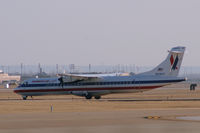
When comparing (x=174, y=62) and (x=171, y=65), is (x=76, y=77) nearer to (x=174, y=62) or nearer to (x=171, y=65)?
(x=171, y=65)

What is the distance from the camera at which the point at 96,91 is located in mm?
69562

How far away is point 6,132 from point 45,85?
46.1 m

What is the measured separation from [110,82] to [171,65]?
28.7 feet

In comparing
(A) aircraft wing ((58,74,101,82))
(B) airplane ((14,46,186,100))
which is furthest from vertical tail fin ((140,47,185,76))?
(A) aircraft wing ((58,74,101,82))

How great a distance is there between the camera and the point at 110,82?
226 ft

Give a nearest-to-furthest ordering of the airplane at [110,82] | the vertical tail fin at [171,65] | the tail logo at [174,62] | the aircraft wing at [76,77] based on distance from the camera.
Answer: the airplane at [110,82], the vertical tail fin at [171,65], the tail logo at [174,62], the aircraft wing at [76,77]

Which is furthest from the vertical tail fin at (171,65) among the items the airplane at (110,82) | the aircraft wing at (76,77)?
the aircraft wing at (76,77)

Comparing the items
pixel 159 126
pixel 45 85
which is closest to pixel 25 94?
pixel 45 85

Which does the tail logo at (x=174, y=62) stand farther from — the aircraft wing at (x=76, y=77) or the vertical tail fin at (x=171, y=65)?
the aircraft wing at (x=76, y=77)

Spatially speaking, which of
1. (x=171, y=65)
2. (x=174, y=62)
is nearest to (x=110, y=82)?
(x=171, y=65)

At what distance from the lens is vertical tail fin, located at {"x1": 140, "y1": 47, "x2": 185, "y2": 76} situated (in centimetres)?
6894

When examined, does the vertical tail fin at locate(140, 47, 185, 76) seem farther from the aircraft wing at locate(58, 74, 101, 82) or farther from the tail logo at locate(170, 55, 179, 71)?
the aircraft wing at locate(58, 74, 101, 82)

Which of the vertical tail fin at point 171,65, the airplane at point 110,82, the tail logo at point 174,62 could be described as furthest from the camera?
the tail logo at point 174,62

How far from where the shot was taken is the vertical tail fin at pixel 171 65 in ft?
226
